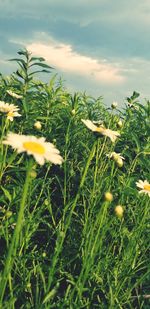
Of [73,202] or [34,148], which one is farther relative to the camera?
[73,202]

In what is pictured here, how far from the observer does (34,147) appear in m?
1.56

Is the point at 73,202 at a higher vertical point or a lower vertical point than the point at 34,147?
lower

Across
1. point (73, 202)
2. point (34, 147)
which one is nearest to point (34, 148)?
point (34, 147)

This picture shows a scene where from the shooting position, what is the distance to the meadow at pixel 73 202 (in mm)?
2270

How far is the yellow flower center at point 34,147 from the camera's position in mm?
1515

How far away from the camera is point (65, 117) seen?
3.87 m

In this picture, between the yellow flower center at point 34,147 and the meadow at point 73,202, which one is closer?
the yellow flower center at point 34,147

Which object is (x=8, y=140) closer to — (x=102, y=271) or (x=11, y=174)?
(x=102, y=271)

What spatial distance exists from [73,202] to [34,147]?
0.95 m

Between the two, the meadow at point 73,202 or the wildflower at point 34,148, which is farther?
the meadow at point 73,202

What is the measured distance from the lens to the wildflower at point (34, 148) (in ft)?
4.87

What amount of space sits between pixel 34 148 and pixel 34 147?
2cm

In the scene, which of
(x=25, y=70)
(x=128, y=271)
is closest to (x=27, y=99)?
(x=25, y=70)

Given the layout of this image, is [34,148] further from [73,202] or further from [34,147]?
[73,202]
